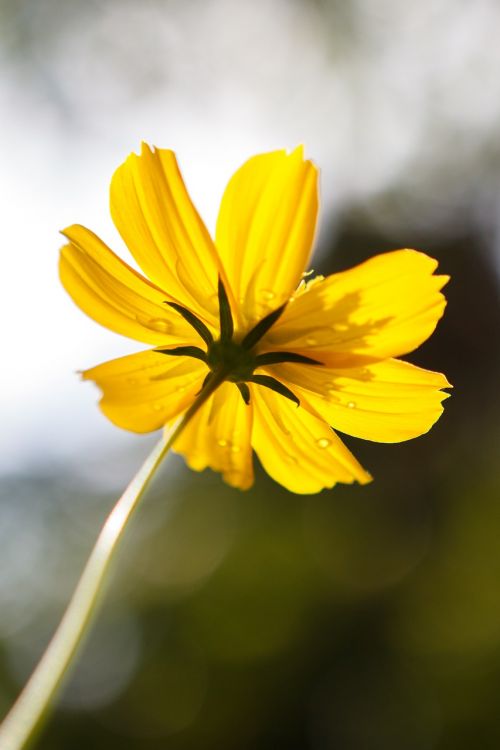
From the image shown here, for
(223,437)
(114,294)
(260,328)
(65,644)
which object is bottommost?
(65,644)

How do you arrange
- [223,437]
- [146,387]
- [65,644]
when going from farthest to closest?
[223,437] < [146,387] < [65,644]

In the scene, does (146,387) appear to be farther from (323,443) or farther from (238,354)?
(323,443)

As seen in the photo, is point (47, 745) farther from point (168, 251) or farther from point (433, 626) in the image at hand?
point (168, 251)

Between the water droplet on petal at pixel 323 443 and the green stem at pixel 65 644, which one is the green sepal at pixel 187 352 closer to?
the water droplet on petal at pixel 323 443

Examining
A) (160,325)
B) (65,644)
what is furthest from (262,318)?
(65,644)

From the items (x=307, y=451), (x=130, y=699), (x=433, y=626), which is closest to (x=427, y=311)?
(x=307, y=451)

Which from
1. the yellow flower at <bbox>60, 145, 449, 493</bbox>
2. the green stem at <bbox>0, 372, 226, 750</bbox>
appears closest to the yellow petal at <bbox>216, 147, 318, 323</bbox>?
the yellow flower at <bbox>60, 145, 449, 493</bbox>

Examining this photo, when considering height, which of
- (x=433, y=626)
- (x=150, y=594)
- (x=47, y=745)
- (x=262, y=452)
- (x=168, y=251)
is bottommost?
(x=433, y=626)
